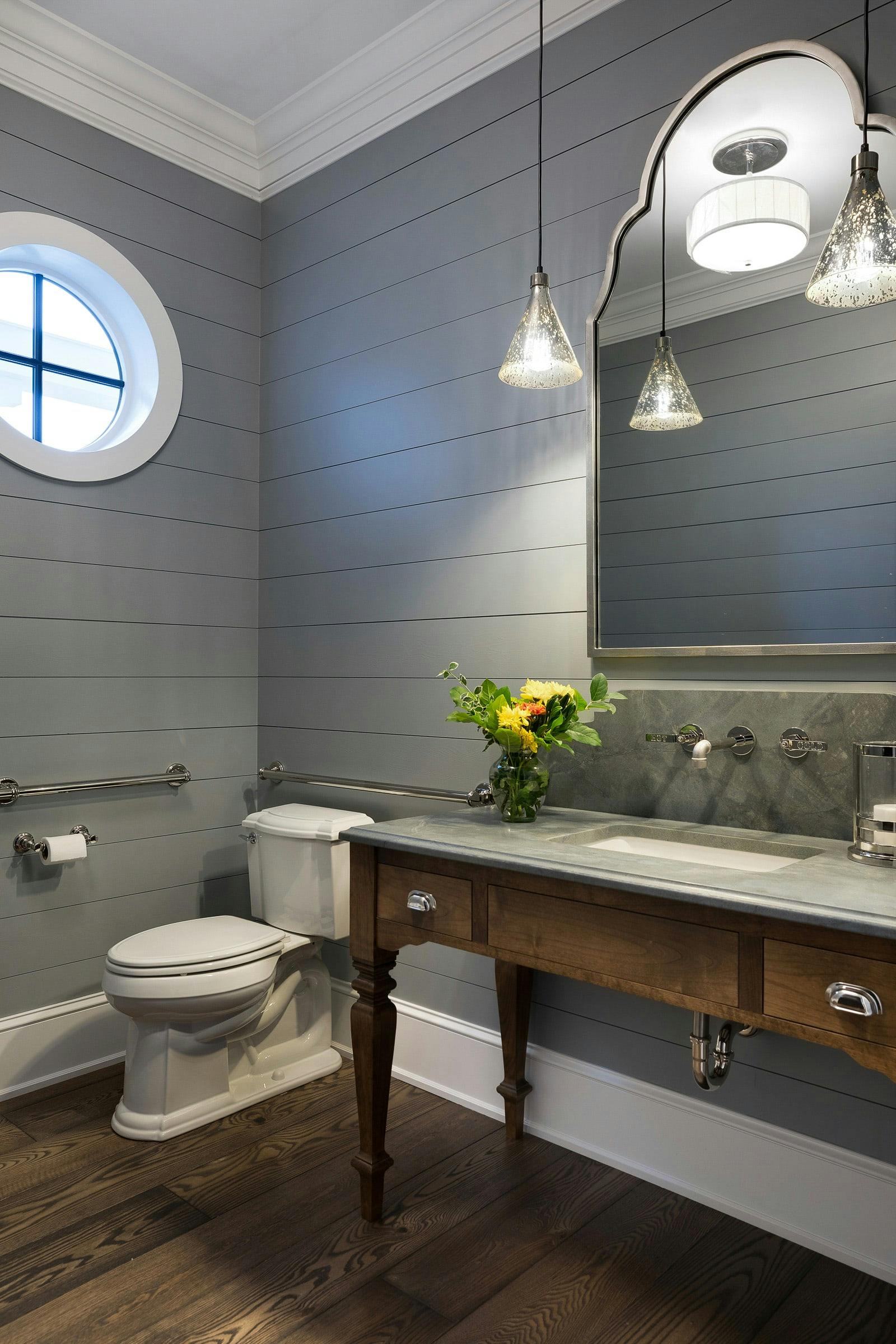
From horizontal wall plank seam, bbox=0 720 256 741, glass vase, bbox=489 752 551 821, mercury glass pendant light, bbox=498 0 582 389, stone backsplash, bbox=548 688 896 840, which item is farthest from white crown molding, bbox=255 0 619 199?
glass vase, bbox=489 752 551 821

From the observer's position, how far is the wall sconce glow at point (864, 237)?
4.36 ft

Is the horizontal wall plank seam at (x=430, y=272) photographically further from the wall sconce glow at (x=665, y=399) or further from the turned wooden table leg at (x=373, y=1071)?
the turned wooden table leg at (x=373, y=1071)

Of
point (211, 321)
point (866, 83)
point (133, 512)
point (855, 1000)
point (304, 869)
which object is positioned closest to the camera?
point (855, 1000)

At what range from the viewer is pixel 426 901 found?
166 cm

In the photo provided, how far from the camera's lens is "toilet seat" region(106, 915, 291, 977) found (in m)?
2.05

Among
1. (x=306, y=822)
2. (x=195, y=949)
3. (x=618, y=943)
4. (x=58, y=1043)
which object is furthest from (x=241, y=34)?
(x=58, y=1043)

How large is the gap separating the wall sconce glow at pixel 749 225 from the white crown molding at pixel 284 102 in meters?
0.62

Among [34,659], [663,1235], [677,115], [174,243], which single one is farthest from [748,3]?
[663,1235]

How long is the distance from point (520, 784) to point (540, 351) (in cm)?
88

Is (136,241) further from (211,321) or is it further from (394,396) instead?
(394,396)

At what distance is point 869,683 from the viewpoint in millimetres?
1637

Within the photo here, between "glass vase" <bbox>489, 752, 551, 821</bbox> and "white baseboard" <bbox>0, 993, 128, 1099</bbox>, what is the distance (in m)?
1.41

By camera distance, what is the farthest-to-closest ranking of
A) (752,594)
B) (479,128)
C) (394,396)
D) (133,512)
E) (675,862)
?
(133,512)
(394,396)
(479,128)
(752,594)
(675,862)

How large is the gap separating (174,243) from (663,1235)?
113 inches
